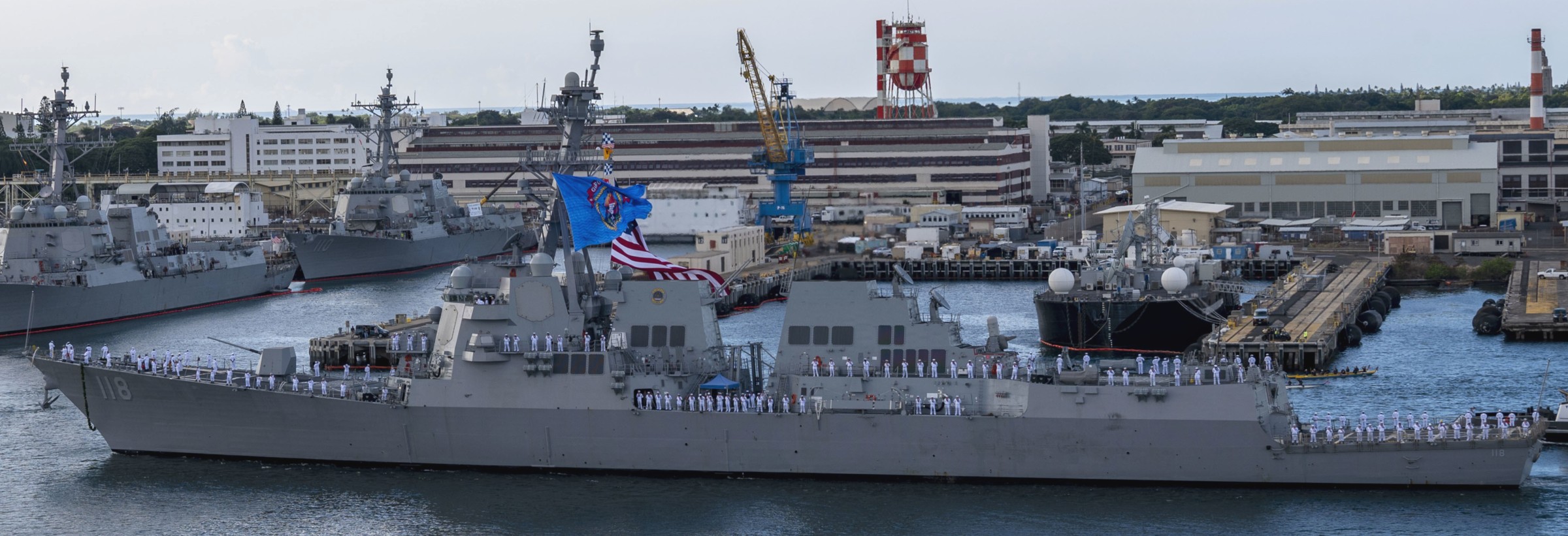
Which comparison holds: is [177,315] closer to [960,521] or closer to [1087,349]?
[1087,349]

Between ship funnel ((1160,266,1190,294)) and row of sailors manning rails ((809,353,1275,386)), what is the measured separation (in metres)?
16.8

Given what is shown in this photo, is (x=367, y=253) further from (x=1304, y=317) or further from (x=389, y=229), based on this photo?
(x=1304, y=317)

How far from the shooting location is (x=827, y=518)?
26.1 m

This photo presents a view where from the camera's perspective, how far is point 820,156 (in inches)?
3861

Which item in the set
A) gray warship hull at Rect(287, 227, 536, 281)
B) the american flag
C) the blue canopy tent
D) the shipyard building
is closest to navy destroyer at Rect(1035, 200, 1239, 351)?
the american flag

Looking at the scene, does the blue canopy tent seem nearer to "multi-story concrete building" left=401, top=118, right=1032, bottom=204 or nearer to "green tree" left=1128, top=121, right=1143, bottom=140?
"multi-story concrete building" left=401, top=118, right=1032, bottom=204

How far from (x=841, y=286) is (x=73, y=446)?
15.6 meters

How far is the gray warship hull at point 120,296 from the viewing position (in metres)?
50.5

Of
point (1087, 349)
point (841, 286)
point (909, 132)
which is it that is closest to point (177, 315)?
point (1087, 349)

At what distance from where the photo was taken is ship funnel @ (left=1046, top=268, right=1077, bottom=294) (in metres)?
45.8

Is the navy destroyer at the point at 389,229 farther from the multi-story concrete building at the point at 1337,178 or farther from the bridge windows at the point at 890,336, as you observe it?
the bridge windows at the point at 890,336

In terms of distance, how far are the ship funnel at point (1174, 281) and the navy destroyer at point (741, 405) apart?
16829 mm

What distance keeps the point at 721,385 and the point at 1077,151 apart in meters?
101

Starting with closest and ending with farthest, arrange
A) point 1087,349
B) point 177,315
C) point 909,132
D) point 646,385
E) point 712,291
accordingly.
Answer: point 646,385 → point 712,291 → point 1087,349 → point 177,315 → point 909,132
